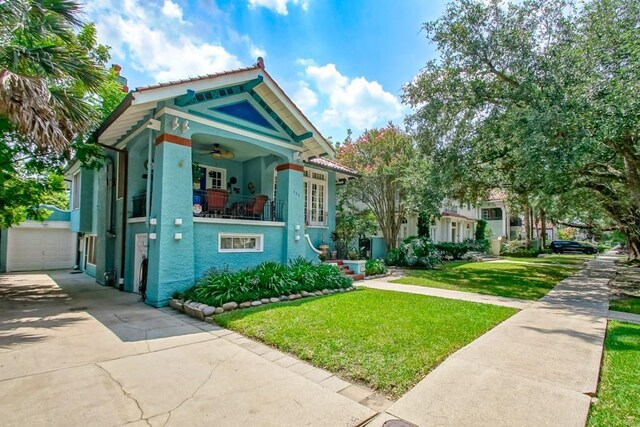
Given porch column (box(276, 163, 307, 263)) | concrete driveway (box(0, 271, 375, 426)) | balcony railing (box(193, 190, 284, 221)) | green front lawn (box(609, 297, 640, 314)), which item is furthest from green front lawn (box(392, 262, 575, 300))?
concrete driveway (box(0, 271, 375, 426))

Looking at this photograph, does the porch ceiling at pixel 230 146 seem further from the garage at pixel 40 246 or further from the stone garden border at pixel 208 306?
the garage at pixel 40 246

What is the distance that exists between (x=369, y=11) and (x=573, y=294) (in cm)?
1199

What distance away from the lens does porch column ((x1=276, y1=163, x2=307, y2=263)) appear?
1172 centimetres

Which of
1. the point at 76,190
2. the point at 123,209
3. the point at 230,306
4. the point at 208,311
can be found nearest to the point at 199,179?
the point at 123,209

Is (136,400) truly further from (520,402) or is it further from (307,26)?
(307,26)

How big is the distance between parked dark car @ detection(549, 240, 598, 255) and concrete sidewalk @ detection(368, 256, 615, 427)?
38.5m

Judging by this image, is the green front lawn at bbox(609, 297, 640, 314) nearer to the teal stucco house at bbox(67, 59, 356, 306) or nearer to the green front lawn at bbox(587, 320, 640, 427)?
the green front lawn at bbox(587, 320, 640, 427)

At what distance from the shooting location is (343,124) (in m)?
20.3

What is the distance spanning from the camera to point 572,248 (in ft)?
125

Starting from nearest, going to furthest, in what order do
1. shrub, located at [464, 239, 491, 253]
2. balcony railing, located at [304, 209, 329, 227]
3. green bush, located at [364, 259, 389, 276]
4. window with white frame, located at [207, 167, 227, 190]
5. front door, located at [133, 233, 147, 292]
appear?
front door, located at [133, 233, 147, 292] < window with white frame, located at [207, 167, 227, 190] < green bush, located at [364, 259, 389, 276] < balcony railing, located at [304, 209, 329, 227] < shrub, located at [464, 239, 491, 253]

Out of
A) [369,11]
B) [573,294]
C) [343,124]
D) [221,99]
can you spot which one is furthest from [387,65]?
[573,294]

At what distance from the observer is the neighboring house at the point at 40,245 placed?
58.9 feet

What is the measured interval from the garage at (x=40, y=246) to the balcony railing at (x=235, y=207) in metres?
13.8

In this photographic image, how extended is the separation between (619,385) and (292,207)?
9346 millimetres
